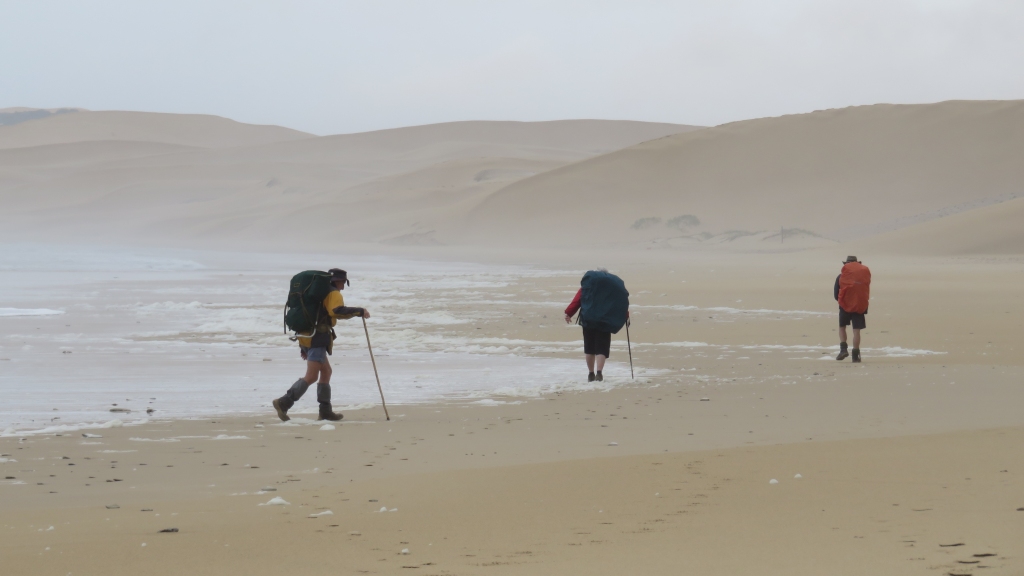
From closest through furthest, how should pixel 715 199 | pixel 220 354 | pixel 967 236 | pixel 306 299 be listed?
pixel 306 299 → pixel 220 354 → pixel 967 236 → pixel 715 199

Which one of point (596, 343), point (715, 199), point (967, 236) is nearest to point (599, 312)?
point (596, 343)

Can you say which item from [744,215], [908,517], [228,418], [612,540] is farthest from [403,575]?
[744,215]

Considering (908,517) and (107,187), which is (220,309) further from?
(107,187)

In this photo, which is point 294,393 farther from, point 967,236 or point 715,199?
point 715,199

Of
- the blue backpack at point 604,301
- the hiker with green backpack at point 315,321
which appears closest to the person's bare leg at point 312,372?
the hiker with green backpack at point 315,321

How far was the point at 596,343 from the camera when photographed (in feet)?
35.6

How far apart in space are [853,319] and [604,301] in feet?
9.72

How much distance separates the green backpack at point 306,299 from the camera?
855 cm

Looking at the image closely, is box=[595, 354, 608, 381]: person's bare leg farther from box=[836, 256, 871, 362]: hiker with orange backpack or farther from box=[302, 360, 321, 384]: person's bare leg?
box=[302, 360, 321, 384]: person's bare leg

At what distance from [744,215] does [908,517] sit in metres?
65.5

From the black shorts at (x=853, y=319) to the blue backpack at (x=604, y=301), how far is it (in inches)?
106

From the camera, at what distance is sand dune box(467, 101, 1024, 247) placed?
67.7 metres

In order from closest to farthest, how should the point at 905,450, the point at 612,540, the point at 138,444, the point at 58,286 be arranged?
the point at 612,540
the point at 905,450
the point at 138,444
the point at 58,286

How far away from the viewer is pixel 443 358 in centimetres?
1303
